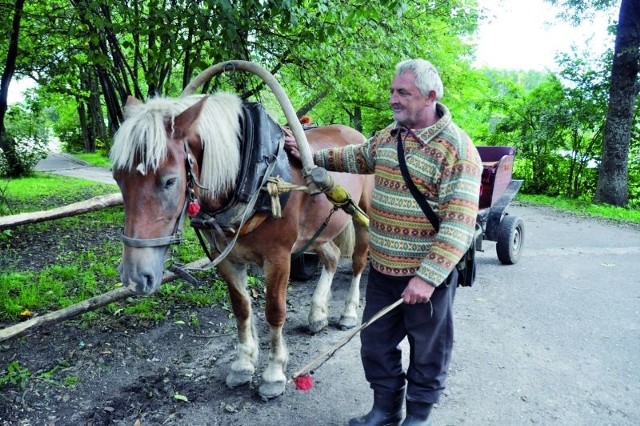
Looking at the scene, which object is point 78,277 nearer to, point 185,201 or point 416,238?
point 185,201

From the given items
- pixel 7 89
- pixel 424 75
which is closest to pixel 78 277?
pixel 424 75

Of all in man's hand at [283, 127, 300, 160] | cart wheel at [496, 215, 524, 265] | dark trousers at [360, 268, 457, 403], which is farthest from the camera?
cart wheel at [496, 215, 524, 265]

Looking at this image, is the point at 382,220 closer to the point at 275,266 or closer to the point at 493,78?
the point at 275,266

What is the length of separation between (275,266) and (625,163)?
1098cm

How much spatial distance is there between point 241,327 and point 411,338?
1.26 m

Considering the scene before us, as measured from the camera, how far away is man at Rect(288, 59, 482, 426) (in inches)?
77.2

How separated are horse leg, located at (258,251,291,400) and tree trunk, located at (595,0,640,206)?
1067cm

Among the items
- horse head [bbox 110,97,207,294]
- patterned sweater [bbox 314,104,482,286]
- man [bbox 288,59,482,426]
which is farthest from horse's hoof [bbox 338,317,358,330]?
horse head [bbox 110,97,207,294]

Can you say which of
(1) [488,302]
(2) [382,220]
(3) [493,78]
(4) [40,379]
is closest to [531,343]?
(1) [488,302]

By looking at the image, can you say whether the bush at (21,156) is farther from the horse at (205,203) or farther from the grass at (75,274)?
the horse at (205,203)

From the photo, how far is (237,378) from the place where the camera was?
290 cm

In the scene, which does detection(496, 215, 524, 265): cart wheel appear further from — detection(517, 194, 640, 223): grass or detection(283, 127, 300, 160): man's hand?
detection(517, 194, 640, 223): grass

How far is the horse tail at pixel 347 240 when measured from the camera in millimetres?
4141

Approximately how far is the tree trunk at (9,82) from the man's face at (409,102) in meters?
6.42
